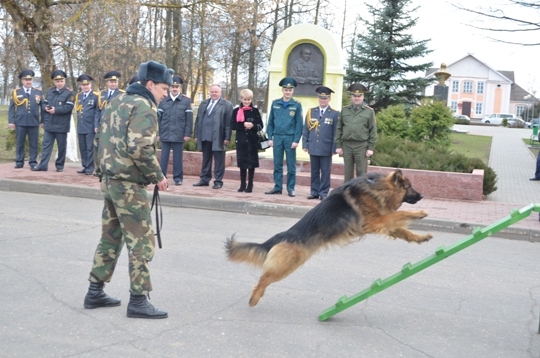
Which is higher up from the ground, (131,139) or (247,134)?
(247,134)

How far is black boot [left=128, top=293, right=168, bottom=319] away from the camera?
4504 millimetres

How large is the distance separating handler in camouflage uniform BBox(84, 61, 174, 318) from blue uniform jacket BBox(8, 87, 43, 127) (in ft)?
30.2

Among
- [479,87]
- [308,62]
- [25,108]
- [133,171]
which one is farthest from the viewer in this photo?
[479,87]

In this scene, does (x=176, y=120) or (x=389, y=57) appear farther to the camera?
(x=389, y=57)

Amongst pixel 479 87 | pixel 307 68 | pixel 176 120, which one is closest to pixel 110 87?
pixel 176 120

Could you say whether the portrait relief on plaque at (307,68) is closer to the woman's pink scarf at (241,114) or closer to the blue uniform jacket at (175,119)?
the woman's pink scarf at (241,114)

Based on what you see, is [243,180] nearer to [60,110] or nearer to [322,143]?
[322,143]

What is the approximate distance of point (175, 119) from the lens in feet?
37.2

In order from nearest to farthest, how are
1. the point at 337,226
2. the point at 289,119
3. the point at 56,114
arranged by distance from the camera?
the point at 337,226 < the point at 289,119 < the point at 56,114

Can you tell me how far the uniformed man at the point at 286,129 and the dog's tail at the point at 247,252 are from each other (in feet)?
19.6

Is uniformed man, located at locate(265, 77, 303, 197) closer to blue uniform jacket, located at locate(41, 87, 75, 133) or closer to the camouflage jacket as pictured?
blue uniform jacket, located at locate(41, 87, 75, 133)

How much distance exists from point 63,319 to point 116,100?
1813 millimetres

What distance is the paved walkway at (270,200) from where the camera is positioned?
8.84 m

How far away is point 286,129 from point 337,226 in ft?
20.5
